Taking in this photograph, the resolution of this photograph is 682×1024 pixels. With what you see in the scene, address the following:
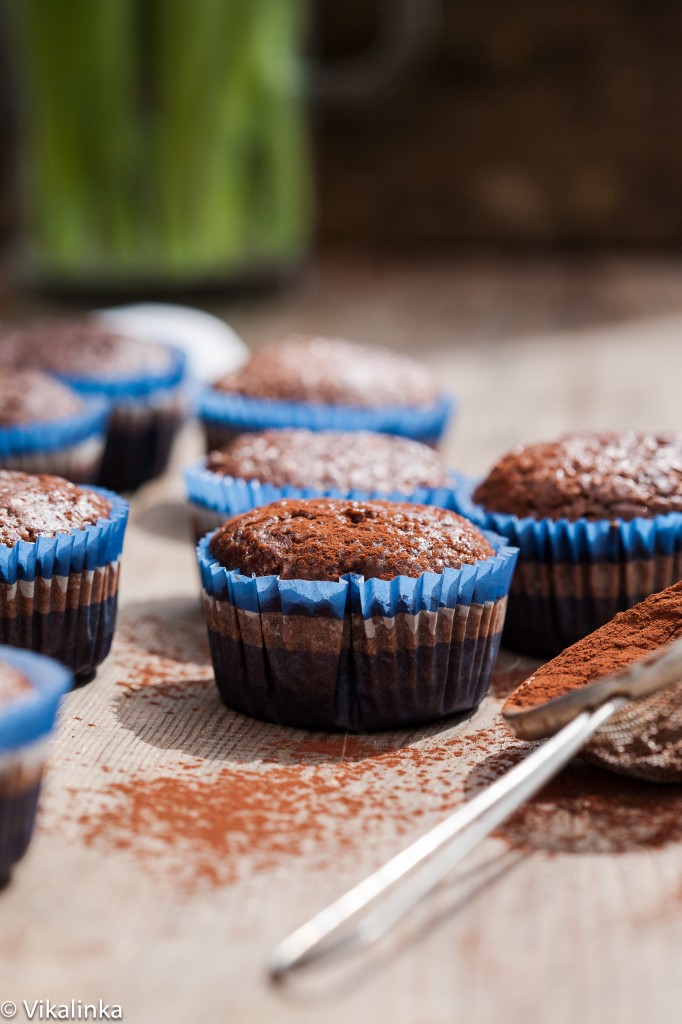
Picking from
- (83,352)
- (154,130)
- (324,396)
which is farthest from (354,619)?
(154,130)

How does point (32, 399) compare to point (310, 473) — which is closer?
point (310, 473)

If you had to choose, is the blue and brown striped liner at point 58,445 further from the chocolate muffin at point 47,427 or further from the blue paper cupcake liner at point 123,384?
the blue paper cupcake liner at point 123,384

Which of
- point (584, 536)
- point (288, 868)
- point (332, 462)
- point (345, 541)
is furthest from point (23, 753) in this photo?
point (332, 462)

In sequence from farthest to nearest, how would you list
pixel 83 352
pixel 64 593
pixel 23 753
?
pixel 83 352
pixel 64 593
pixel 23 753

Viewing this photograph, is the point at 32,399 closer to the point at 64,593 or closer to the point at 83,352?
the point at 83,352

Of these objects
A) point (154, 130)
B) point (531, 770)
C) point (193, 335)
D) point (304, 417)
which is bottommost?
point (193, 335)

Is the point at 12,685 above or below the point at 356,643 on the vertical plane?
above

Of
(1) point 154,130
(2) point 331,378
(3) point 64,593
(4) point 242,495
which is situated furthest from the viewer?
(1) point 154,130

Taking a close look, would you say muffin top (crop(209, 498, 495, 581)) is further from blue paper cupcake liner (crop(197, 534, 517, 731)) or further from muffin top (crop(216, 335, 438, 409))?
muffin top (crop(216, 335, 438, 409))

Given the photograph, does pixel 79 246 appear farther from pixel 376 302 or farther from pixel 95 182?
pixel 376 302
